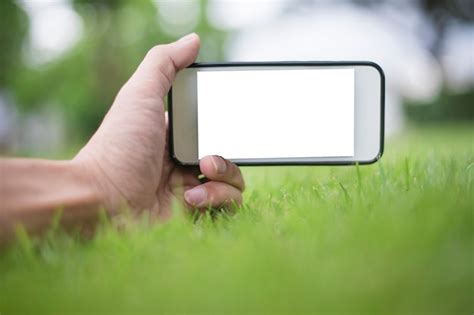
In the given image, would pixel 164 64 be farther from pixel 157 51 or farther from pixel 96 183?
pixel 96 183

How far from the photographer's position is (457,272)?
3.66 ft

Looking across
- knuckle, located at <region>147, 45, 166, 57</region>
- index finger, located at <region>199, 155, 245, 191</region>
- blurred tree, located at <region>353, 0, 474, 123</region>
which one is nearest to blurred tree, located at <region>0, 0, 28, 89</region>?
blurred tree, located at <region>353, 0, 474, 123</region>

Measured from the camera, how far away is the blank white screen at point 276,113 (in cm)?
213

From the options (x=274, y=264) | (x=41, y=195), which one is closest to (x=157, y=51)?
(x=41, y=195)

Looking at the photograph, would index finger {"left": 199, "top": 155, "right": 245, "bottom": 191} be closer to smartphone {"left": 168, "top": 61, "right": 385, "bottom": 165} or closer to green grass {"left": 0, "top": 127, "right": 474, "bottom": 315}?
smartphone {"left": 168, "top": 61, "right": 385, "bottom": 165}

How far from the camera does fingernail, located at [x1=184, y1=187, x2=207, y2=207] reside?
6.60 feet

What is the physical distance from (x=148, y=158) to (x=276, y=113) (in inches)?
21.8

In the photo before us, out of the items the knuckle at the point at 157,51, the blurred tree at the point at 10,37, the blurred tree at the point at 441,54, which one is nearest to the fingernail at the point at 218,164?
the knuckle at the point at 157,51

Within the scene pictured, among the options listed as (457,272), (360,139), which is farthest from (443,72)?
(457,272)

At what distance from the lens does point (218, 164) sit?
79.7 inches

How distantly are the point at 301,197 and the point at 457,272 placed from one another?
908 millimetres

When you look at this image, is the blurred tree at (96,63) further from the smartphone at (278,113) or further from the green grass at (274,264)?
the green grass at (274,264)

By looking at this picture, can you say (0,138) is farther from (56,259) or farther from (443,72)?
(56,259)

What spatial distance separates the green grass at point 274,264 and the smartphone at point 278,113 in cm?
44
